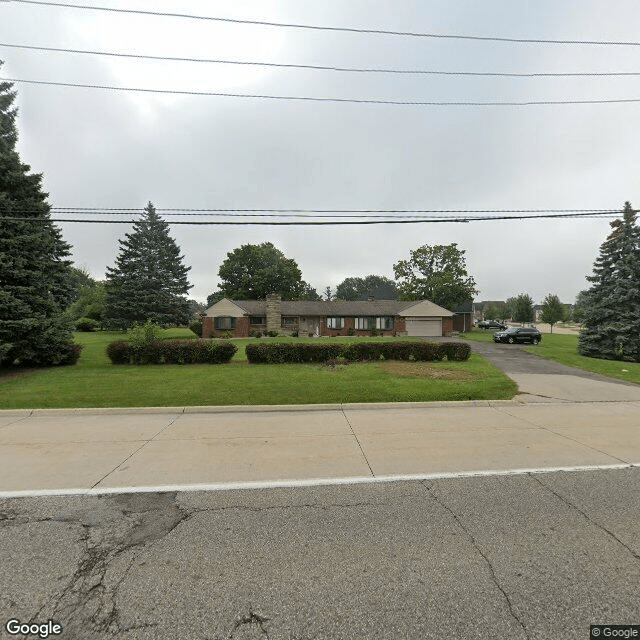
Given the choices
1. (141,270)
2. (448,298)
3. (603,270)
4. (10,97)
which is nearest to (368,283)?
(448,298)

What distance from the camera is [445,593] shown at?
2.52 meters

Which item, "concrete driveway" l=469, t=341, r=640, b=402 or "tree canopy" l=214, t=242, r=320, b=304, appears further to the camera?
"tree canopy" l=214, t=242, r=320, b=304

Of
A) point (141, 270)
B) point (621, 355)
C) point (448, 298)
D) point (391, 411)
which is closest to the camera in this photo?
point (391, 411)

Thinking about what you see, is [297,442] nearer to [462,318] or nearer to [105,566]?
[105,566]

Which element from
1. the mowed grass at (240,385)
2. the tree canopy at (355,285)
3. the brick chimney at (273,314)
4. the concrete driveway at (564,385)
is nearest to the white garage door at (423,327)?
the brick chimney at (273,314)

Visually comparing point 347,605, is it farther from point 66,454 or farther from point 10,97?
point 10,97

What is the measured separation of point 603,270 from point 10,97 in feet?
115

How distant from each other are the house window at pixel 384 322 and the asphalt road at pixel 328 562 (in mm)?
33813

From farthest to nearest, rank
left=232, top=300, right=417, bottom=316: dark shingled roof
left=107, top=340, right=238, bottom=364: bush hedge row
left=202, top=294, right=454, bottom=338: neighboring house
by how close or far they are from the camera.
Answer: left=232, top=300, right=417, bottom=316: dark shingled roof
left=202, top=294, right=454, bottom=338: neighboring house
left=107, top=340, right=238, bottom=364: bush hedge row

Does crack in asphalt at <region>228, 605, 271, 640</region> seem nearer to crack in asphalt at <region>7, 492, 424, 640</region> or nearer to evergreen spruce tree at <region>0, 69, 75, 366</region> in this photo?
crack in asphalt at <region>7, 492, 424, 640</region>

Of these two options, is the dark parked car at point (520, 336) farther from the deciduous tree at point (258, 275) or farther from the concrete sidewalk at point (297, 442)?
the deciduous tree at point (258, 275)

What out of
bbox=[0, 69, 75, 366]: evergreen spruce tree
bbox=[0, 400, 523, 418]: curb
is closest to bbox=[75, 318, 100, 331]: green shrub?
bbox=[0, 69, 75, 366]: evergreen spruce tree

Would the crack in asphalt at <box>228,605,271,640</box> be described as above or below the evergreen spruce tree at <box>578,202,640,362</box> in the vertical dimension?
below

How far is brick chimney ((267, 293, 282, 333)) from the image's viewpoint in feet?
120
